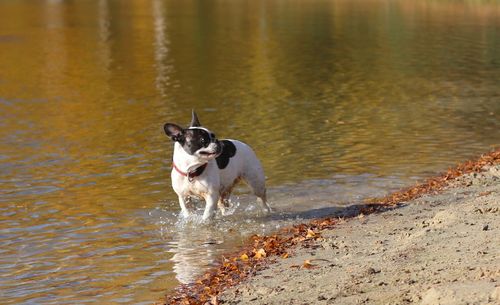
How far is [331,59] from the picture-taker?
4350 centimetres

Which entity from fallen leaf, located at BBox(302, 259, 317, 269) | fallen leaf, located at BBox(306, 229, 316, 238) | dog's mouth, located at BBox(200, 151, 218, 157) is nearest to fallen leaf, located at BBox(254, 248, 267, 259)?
fallen leaf, located at BBox(306, 229, 316, 238)

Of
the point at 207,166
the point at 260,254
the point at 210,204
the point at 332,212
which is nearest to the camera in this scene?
the point at 260,254

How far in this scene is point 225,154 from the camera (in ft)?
45.6

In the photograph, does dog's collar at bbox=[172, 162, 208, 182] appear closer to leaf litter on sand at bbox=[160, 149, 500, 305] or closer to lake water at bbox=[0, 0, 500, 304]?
lake water at bbox=[0, 0, 500, 304]

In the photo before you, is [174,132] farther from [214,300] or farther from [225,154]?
[214,300]

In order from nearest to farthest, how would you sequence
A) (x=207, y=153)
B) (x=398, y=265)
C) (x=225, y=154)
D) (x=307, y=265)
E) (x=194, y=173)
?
(x=398, y=265) → (x=307, y=265) → (x=207, y=153) → (x=194, y=173) → (x=225, y=154)

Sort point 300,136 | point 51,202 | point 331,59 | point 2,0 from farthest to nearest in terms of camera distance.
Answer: point 2,0
point 331,59
point 300,136
point 51,202

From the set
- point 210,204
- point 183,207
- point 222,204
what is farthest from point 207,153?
point 222,204

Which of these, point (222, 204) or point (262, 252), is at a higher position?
point (262, 252)

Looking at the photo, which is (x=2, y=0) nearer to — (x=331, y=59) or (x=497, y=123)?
(x=331, y=59)

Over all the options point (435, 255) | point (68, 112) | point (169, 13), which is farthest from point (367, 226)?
point (169, 13)

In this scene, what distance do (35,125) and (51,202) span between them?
918 cm

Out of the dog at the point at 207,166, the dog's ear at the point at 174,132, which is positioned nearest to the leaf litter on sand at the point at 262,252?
the dog at the point at 207,166

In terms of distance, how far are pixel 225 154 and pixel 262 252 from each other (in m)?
2.33
